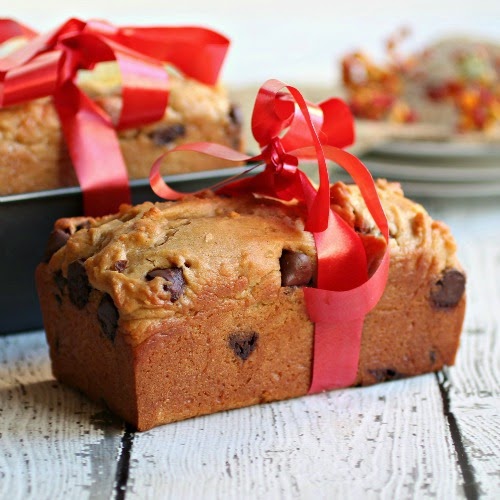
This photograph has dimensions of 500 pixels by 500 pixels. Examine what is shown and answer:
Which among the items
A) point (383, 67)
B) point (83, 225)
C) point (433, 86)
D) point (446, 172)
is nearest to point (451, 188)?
point (446, 172)

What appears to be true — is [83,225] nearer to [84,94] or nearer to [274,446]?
[84,94]

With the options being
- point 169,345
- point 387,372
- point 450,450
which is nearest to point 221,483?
point 169,345

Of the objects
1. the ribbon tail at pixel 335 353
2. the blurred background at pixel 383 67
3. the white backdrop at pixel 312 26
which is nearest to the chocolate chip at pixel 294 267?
the ribbon tail at pixel 335 353

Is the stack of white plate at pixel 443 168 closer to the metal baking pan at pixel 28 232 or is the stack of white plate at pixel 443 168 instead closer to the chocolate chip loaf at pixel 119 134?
the chocolate chip loaf at pixel 119 134

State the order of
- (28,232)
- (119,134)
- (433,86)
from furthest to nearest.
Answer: (433,86)
(119,134)
(28,232)

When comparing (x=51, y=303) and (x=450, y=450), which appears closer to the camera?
(x=450, y=450)

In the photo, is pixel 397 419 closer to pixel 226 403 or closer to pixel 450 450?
pixel 450 450

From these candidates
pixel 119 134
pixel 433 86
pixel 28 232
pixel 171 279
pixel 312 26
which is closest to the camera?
pixel 171 279
